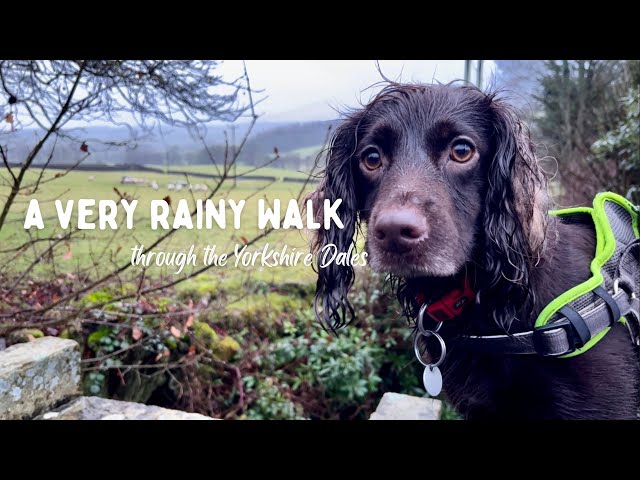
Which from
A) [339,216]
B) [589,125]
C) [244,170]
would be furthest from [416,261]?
[589,125]

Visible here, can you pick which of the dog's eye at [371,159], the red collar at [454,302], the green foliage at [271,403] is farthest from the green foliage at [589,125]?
the green foliage at [271,403]

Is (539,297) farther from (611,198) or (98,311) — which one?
(98,311)

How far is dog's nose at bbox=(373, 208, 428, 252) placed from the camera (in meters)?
1.40

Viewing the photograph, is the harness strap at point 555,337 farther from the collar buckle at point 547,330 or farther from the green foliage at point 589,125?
the green foliage at point 589,125

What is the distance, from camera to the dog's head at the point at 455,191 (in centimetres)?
145

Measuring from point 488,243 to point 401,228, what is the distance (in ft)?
1.14

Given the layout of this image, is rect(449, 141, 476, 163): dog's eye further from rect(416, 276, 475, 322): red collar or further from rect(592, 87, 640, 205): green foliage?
rect(592, 87, 640, 205): green foliage

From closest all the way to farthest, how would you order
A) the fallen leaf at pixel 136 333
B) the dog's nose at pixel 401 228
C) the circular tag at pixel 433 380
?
the dog's nose at pixel 401 228 < the circular tag at pixel 433 380 < the fallen leaf at pixel 136 333

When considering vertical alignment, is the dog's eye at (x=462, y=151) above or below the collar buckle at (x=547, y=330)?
above

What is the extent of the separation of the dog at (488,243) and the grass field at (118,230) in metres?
0.70

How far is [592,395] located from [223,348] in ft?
7.03

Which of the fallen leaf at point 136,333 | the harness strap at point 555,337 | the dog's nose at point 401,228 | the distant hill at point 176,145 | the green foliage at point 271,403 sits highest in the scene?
the distant hill at point 176,145

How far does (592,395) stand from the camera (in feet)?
5.01

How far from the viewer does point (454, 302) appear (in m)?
1.61
